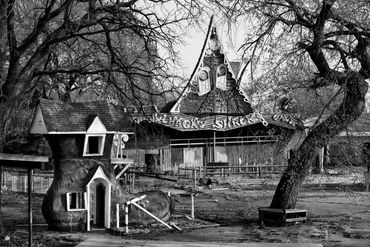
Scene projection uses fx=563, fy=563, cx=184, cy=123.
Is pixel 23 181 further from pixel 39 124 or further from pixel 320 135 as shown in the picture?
pixel 320 135

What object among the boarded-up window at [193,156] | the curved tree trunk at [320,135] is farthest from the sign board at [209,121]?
the curved tree trunk at [320,135]

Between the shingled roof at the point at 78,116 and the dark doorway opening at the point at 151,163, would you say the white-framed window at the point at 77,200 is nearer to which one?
the shingled roof at the point at 78,116

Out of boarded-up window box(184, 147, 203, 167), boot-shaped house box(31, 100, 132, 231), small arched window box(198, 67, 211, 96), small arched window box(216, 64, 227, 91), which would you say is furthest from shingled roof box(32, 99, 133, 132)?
boarded-up window box(184, 147, 203, 167)

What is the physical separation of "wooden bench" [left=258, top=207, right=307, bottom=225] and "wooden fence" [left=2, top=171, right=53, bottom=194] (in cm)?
1544

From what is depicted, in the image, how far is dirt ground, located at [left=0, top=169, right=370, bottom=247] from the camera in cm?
1435

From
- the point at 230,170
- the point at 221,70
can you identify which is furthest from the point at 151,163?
the point at 221,70

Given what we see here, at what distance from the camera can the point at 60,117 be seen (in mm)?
15484

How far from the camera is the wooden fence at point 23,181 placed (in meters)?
29.5

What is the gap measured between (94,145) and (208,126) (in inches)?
724

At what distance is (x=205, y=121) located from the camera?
33938 mm

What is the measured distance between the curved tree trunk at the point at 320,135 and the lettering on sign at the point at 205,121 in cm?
1546

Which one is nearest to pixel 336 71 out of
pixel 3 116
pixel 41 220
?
pixel 3 116

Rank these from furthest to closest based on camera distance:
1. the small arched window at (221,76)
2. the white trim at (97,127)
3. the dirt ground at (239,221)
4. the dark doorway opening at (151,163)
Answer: the small arched window at (221,76), the dark doorway opening at (151,163), the white trim at (97,127), the dirt ground at (239,221)

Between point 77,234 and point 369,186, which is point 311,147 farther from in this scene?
point 369,186
